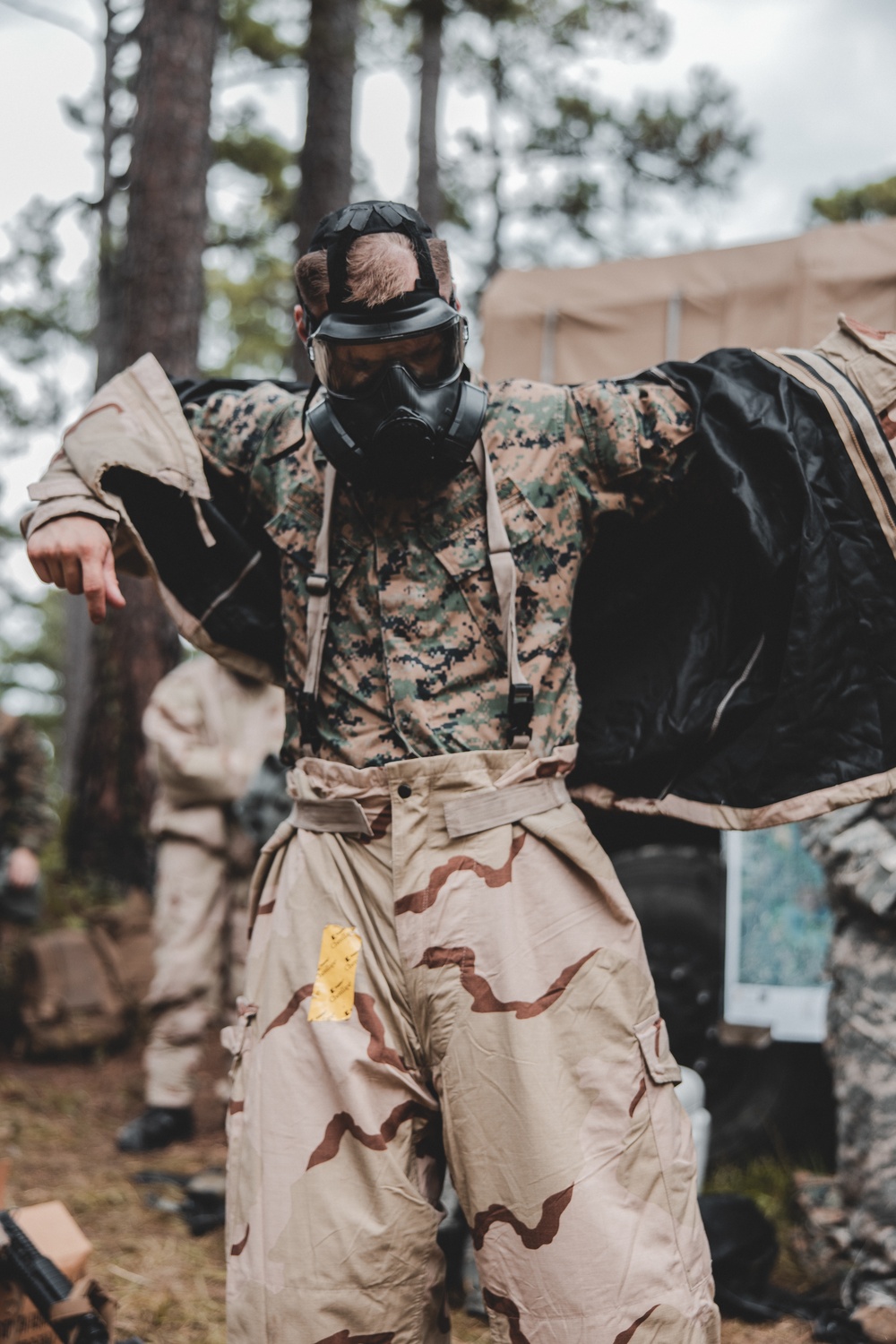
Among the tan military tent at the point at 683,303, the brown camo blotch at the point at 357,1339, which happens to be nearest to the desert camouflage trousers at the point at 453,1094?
the brown camo blotch at the point at 357,1339

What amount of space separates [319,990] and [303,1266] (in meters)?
0.47

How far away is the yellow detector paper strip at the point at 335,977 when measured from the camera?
2199 mm

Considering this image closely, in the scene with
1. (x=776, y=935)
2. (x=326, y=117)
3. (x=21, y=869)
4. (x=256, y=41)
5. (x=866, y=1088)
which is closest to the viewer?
(x=866, y=1088)

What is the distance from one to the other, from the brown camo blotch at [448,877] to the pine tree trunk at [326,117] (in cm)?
594

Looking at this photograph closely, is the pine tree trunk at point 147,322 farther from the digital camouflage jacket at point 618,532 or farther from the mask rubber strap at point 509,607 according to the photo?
the mask rubber strap at point 509,607

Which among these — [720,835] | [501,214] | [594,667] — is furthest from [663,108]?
[594,667]

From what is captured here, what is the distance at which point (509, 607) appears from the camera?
7.47 feet

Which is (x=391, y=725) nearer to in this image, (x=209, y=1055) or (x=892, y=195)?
(x=209, y=1055)

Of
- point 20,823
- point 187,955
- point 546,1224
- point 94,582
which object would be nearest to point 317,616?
point 94,582

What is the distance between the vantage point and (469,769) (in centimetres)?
225

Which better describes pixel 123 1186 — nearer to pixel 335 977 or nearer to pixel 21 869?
pixel 21 869

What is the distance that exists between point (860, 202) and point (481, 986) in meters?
14.5

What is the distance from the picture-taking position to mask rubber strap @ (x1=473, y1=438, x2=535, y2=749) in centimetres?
225

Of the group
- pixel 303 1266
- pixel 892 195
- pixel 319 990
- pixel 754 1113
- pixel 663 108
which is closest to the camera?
pixel 303 1266
